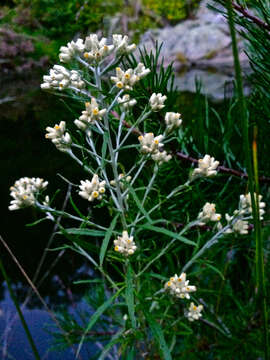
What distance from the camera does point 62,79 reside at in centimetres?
42

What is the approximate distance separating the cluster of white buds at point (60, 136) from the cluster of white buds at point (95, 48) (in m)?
0.08

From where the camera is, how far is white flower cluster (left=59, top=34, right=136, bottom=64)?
407mm

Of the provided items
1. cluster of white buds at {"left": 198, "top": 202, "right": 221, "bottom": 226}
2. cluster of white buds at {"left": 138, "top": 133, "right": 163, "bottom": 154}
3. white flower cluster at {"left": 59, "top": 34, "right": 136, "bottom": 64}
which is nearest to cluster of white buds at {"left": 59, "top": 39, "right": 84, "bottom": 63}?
white flower cluster at {"left": 59, "top": 34, "right": 136, "bottom": 64}

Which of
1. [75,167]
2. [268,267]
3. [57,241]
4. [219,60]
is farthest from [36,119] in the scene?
[219,60]

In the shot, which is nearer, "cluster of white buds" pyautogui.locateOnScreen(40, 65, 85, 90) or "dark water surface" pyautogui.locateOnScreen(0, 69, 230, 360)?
"cluster of white buds" pyautogui.locateOnScreen(40, 65, 85, 90)

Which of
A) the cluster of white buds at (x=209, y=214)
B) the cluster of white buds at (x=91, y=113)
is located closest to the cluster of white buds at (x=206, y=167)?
the cluster of white buds at (x=209, y=214)

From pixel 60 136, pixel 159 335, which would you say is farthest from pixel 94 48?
pixel 159 335

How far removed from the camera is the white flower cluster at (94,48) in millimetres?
407

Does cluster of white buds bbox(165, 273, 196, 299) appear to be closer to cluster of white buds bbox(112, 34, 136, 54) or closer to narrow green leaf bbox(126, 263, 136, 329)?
narrow green leaf bbox(126, 263, 136, 329)

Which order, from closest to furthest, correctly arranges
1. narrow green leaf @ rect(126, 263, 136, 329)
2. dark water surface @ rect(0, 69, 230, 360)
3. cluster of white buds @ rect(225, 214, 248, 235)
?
narrow green leaf @ rect(126, 263, 136, 329) → cluster of white buds @ rect(225, 214, 248, 235) → dark water surface @ rect(0, 69, 230, 360)

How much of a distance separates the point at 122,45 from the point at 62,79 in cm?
8

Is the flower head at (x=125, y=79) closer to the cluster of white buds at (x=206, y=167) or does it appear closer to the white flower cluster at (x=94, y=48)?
the white flower cluster at (x=94, y=48)

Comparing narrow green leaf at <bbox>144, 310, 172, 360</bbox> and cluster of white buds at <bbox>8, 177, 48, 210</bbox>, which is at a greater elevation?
cluster of white buds at <bbox>8, 177, 48, 210</bbox>

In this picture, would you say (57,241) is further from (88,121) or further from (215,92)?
(215,92)
